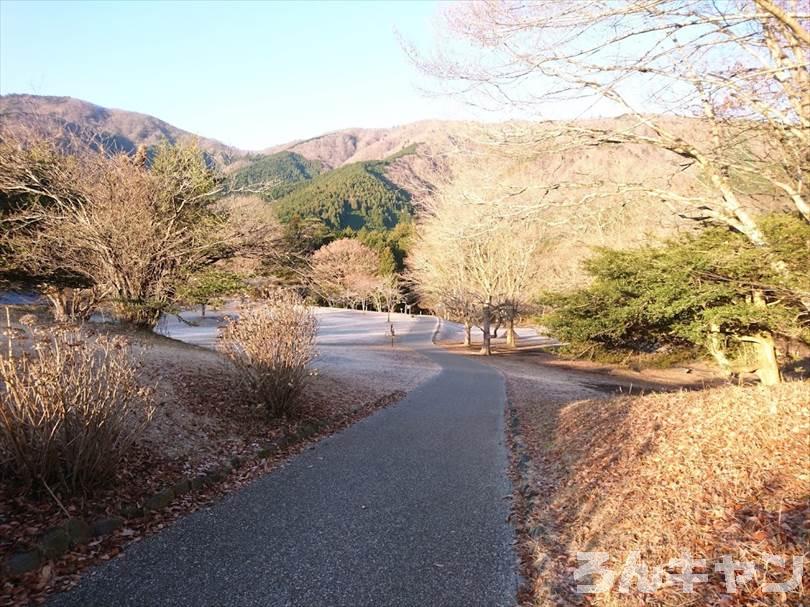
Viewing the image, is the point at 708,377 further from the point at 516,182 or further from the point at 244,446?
the point at 244,446

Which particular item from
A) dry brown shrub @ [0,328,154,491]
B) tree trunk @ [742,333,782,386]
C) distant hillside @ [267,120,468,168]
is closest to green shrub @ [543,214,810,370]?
tree trunk @ [742,333,782,386]

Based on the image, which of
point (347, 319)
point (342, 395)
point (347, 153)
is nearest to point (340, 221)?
point (347, 319)

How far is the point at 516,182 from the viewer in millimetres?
7738

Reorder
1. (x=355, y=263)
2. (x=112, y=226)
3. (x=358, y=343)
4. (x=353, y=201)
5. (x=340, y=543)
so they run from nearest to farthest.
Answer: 1. (x=340, y=543)
2. (x=112, y=226)
3. (x=358, y=343)
4. (x=355, y=263)
5. (x=353, y=201)

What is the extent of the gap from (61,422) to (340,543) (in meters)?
2.56

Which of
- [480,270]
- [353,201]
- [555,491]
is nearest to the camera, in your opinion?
[555,491]

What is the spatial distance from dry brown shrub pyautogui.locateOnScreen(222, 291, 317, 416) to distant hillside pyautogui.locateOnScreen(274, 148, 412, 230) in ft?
221

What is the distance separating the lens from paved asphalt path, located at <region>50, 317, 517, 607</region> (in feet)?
10.6

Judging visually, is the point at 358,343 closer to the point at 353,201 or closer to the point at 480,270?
the point at 480,270

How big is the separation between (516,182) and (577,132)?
57.0 inches

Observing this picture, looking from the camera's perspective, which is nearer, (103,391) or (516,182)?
(103,391)

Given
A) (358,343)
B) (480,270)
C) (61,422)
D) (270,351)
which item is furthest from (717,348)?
(358,343)

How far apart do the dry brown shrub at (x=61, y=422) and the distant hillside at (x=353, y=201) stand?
70.6m

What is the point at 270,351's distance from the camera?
24.3 ft
